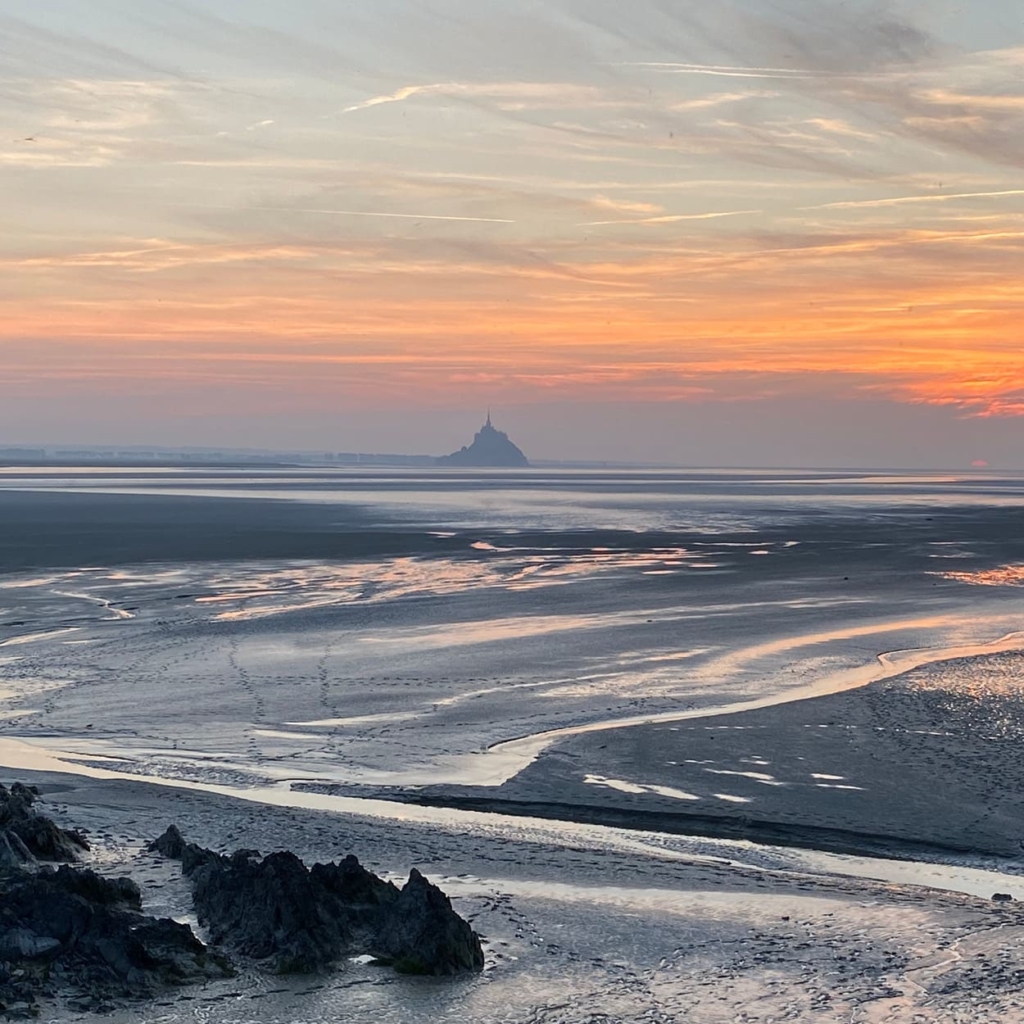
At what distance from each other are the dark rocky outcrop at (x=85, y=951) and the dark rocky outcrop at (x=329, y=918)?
0.59 metres

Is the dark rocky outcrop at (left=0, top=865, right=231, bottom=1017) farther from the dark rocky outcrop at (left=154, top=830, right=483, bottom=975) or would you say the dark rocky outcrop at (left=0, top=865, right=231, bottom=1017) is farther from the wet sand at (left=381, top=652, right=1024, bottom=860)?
the wet sand at (left=381, top=652, right=1024, bottom=860)

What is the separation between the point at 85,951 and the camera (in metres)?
11.2

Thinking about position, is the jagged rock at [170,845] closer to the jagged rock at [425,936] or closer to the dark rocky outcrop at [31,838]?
the dark rocky outcrop at [31,838]

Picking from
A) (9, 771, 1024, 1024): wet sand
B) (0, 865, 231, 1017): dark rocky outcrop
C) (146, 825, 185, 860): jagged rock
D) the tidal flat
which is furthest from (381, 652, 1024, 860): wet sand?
(0, 865, 231, 1017): dark rocky outcrop

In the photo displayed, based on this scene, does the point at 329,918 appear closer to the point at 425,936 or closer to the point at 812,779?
the point at 425,936

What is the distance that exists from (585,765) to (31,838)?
8.13 metres

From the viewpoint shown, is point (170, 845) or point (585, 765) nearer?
point (170, 845)

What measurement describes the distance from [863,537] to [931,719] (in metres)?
51.2

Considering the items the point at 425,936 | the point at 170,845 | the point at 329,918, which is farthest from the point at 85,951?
the point at 170,845

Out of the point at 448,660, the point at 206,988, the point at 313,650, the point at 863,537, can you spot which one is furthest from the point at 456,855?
the point at 863,537

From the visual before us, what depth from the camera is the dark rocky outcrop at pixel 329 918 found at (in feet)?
37.8

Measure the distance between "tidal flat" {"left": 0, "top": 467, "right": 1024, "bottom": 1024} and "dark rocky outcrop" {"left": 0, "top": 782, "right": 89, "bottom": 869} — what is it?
0.39 meters

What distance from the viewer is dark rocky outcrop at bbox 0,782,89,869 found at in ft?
45.4

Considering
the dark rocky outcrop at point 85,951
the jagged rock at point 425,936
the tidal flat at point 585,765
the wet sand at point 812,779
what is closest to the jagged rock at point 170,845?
the tidal flat at point 585,765
